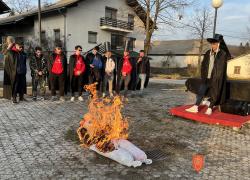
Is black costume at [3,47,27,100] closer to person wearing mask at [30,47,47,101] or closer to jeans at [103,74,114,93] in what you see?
person wearing mask at [30,47,47,101]

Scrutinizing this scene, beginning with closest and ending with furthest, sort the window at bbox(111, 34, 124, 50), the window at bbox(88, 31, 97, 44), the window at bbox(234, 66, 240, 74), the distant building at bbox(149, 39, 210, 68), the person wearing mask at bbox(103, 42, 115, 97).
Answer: the person wearing mask at bbox(103, 42, 115, 97)
the window at bbox(88, 31, 97, 44)
the window at bbox(111, 34, 124, 50)
the window at bbox(234, 66, 240, 74)
the distant building at bbox(149, 39, 210, 68)

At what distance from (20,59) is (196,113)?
5.70m

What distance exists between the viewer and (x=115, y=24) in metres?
31.9

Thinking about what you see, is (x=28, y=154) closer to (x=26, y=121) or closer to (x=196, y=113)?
(x=26, y=121)

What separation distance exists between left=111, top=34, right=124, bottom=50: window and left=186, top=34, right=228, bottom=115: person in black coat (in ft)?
82.6

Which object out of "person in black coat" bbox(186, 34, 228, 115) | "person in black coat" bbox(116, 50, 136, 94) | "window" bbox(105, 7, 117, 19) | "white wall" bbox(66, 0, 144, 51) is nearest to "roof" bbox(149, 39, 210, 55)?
"window" bbox(105, 7, 117, 19)

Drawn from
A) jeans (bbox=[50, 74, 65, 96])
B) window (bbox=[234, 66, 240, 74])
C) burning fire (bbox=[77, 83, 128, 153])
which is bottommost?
window (bbox=[234, 66, 240, 74])

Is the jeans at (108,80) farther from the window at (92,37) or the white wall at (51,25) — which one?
the window at (92,37)

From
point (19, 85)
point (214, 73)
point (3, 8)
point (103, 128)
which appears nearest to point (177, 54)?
point (3, 8)

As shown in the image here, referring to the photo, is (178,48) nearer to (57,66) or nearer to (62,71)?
(62,71)

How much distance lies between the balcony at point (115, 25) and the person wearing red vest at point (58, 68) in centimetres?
2191

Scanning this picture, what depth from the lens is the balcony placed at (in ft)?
101

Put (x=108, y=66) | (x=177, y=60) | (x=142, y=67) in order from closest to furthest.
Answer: (x=108, y=66), (x=142, y=67), (x=177, y=60)

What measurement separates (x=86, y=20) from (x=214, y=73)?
78.7ft
